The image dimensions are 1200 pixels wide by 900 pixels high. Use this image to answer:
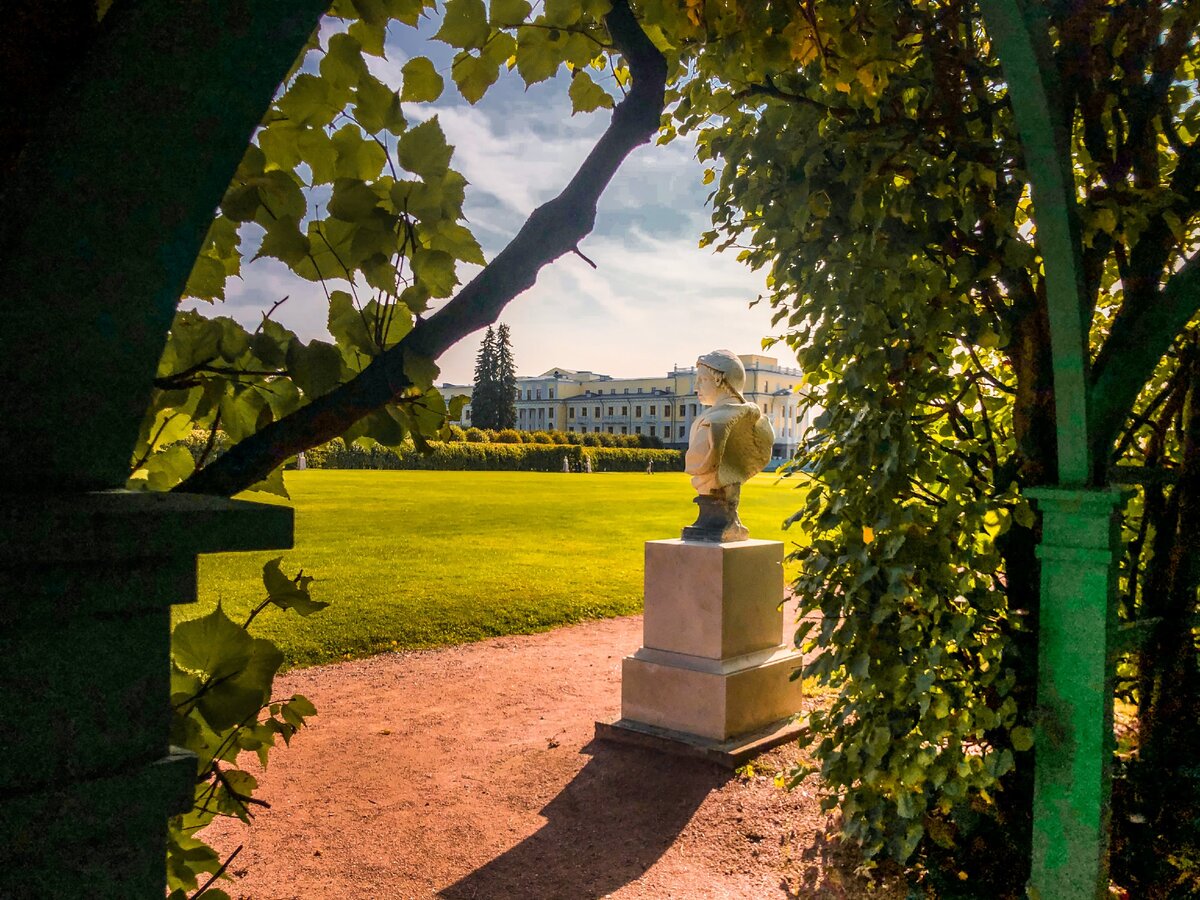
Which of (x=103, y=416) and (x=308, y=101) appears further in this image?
(x=308, y=101)

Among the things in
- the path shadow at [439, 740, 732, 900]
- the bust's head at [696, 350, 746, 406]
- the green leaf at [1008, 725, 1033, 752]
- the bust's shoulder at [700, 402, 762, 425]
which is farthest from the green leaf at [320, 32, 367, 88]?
the bust's head at [696, 350, 746, 406]

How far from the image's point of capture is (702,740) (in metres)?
5.45

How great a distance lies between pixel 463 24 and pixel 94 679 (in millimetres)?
1131

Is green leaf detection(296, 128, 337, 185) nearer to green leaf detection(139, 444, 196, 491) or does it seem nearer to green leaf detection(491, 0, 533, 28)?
green leaf detection(491, 0, 533, 28)

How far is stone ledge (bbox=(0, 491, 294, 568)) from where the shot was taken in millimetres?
625

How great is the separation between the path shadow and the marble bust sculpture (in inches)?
66.3

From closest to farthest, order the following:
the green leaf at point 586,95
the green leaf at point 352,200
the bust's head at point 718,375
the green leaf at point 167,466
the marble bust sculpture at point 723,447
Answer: the green leaf at point 352,200 < the green leaf at point 167,466 < the green leaf at point 586,95 < the marble bust sculpture at point 723,447 < the bust's head at point 718,375

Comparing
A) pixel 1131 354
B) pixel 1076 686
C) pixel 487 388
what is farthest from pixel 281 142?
pixel 487 388

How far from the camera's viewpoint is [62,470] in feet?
2.17

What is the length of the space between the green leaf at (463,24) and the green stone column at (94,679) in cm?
95

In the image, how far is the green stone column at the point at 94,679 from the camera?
637mm

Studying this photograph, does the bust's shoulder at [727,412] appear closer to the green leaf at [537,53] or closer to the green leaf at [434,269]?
the green leaf at [537,53]

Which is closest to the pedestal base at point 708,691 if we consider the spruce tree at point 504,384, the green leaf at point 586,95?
the green leaf at point 586,95

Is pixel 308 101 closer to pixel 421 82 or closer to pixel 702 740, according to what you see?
pixel 421 82
